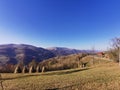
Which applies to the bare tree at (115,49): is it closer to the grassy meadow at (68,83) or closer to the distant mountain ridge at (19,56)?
the grassy meadow at (68,83)

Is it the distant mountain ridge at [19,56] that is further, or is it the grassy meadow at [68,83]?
the distant mountain ridge at [19,56]

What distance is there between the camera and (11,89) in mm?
10898

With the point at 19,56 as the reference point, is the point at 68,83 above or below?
above

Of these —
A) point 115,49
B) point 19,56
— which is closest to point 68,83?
point 115,49

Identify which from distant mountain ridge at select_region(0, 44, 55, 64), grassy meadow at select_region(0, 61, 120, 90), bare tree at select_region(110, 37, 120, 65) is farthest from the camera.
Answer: distant mountain ridge at select_region(0, 44, 55, 64)

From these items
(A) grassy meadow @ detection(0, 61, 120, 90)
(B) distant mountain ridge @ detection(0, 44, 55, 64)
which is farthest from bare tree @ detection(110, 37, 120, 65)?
(B) distant mountain ridge @ detection(0, 44, 55, 64)

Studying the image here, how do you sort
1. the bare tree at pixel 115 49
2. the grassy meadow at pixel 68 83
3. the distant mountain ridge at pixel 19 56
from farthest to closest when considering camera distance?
the distant mountain ridge at pixel 19 56 → the bare tree at pixel 115 49 → the grassy meadow at pixel 68 83

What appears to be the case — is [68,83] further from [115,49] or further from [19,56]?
[19,56]

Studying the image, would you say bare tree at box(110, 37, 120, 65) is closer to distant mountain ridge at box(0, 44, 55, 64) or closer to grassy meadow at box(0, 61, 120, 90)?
grassy meadow at box(0, 61, 120, 90)

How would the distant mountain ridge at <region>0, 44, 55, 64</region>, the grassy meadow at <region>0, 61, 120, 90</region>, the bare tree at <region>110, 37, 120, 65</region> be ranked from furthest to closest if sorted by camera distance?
the distant mountain ridge at <region>0, 44, 55, 64</region>
the bare tree at <region>110, 37, 120, 65</region>
the grassy meadow at <region>0, 61, 120, 90</region>

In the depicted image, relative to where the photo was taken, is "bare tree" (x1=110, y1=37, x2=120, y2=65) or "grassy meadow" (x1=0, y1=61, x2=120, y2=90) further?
"bare tree" (x1=110, y1=37, x2=120, y2=65)

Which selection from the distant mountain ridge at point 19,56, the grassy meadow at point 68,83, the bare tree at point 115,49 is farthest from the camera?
the distant mountain ridge at point 19,56

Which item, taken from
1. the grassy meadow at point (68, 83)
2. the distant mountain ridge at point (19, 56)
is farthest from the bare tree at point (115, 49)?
the distant mountain ridge at point (19, 56)

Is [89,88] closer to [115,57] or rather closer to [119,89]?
[119,89]
